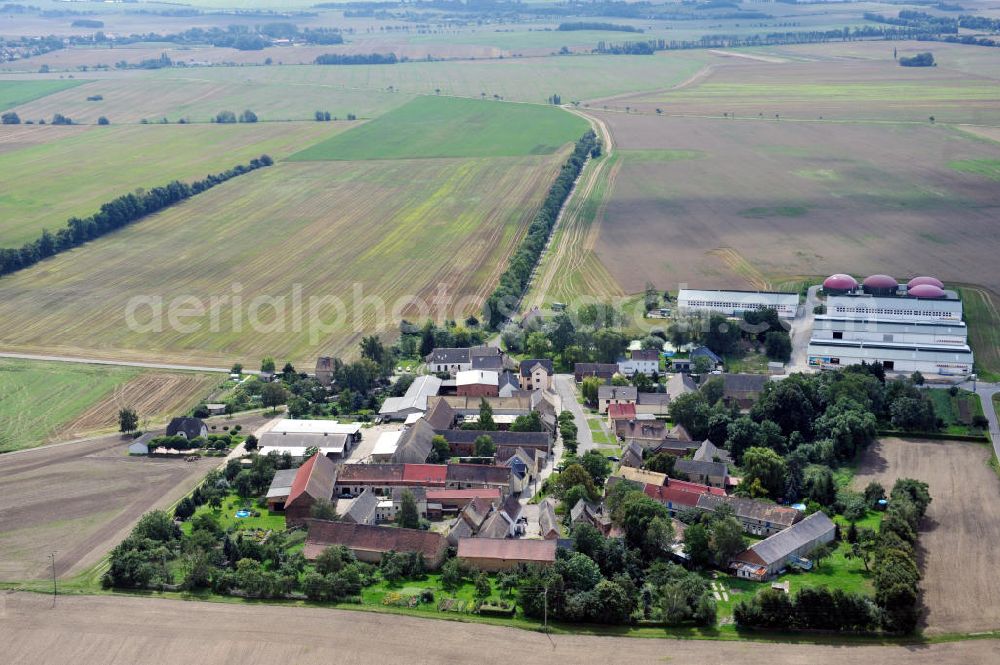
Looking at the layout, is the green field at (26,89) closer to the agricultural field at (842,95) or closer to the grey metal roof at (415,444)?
the agricultural field at (842,95)

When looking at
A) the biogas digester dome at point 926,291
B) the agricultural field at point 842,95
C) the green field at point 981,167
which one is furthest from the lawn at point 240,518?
the agricultural field at point 842,95

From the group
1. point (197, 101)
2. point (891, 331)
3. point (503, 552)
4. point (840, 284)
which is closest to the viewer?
point (503, 552)

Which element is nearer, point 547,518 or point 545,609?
point 545,609

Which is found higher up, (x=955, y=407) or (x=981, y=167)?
(x=981, y=167)

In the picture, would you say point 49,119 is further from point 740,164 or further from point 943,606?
point 943,606

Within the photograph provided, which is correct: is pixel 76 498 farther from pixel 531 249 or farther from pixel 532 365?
pixel 531 249

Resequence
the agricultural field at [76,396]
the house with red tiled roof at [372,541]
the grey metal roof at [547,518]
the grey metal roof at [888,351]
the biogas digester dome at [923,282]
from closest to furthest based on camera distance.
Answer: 1. the house with red tiled roof at [372,541]
2. the grey metal roof at [547,518]
3. the agricultural field at [76,396]
4. the grey metal roof at [888,351]
5. the biogas digester dome at [923,282]

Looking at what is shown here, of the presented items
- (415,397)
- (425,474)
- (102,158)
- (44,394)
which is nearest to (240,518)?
(425,474)
